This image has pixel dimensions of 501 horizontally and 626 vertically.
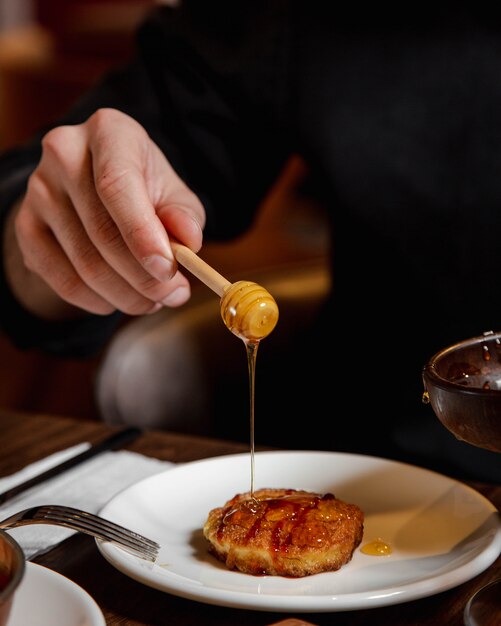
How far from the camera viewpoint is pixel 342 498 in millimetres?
708

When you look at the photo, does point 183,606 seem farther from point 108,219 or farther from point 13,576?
point 108,219

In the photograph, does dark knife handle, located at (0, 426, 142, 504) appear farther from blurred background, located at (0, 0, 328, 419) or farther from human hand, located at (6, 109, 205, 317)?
blurred background, located at (0, 0, 328, 419)

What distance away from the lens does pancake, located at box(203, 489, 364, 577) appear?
0.56 m

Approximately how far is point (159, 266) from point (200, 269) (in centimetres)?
5

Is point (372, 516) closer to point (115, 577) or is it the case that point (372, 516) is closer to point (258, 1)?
point (115, 577)

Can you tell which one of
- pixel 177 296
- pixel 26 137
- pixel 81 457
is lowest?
pixel 26 137

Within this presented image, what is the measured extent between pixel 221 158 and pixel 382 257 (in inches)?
10.4

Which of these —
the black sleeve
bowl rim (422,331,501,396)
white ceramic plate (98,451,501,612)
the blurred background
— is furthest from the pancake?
the blurred background

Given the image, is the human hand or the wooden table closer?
the wooden table

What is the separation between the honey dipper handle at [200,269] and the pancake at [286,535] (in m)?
0.15

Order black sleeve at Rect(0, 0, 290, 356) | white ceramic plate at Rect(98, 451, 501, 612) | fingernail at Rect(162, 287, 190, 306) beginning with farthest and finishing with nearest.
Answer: black sleeve at Rect(0, 0, 290, 356) < fingernail at Rect(162, 287, 190, 306) < white ceramic plate at Rect(98, 451, 501, 612)

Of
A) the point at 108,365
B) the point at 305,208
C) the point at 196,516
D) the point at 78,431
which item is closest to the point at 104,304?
the point at 78,431

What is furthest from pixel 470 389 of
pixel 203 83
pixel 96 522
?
pixel 203 83

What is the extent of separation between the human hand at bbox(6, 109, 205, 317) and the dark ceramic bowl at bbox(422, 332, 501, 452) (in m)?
0.23
